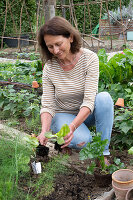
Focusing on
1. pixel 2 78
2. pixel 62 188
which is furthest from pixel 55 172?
pixel 2 78

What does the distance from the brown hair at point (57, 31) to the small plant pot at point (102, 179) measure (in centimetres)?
104

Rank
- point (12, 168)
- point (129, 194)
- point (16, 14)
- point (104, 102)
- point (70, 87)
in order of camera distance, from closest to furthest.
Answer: point (129, 194), point (12, 168), point (104, 102), point (70, 87), point (16, 14)

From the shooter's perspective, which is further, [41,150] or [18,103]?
[18,103]

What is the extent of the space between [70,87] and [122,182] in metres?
0.99

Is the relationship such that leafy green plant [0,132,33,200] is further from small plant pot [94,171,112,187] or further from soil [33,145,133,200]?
small plant pot [94,171,112,187]

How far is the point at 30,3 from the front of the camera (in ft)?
39.2

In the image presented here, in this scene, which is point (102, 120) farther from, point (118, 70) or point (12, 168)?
point (118, 70)

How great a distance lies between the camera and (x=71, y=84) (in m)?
2.36

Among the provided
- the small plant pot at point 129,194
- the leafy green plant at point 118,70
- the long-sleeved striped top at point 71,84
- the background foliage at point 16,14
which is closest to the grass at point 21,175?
the long-sleeved striped top at point 71,84

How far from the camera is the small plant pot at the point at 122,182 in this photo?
1650 millimetres

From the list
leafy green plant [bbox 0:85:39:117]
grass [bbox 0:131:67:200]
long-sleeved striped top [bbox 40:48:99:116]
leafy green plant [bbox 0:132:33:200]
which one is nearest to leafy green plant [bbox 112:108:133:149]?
long-sleeved striped top [bbox 40:48:99:116]

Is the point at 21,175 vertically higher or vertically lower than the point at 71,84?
lower

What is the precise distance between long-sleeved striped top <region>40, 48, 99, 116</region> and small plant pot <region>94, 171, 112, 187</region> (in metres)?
0.53

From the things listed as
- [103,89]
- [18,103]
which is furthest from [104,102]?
[18,103]
